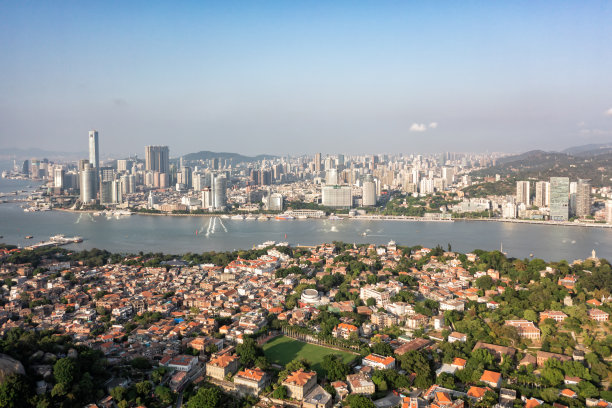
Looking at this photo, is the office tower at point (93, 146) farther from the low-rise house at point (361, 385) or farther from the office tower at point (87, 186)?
the low-rise house at point (361, 385)

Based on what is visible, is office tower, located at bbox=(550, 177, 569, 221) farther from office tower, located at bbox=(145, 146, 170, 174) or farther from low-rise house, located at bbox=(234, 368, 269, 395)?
office tower, located at bbox=(145, 146, 170, 174)

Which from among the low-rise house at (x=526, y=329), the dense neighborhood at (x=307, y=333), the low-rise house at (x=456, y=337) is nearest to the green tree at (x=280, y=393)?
the dense neighborhood at (x=307, y=333)

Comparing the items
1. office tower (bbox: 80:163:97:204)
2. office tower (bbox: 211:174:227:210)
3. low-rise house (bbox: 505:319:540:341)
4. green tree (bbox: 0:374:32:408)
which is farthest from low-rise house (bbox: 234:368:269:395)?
office tower (bbox: 80:163:97:204)

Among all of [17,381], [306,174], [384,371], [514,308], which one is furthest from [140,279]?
[306,174]

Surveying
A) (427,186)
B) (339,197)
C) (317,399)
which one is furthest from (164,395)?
(427,186)

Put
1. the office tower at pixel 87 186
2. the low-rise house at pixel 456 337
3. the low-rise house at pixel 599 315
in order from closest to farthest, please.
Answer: the low-rise house at pixel 456 337
the low-rise house at pixel 599 315
the office tower at pixel 87 186
